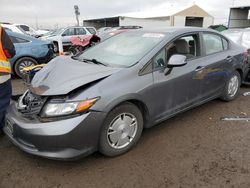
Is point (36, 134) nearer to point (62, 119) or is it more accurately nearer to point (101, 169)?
point (62, 119)

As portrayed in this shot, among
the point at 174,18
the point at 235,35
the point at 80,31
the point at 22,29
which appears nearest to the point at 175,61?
the point at 235,35

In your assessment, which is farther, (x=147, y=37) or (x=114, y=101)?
(x=147, y=37)

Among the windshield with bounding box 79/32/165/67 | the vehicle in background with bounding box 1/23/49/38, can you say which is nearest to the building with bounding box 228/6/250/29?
the vehicle in background with bounding box 1/23/49/38

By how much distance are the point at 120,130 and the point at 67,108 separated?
2.42 ft

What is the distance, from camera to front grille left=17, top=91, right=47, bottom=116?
278 centimetres

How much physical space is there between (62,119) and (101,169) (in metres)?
0.77

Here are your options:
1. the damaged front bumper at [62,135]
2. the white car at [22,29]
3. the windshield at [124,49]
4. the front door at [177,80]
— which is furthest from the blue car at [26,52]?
the front door at [177,80]

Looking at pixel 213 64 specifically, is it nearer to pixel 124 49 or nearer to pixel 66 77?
pixel 124 49

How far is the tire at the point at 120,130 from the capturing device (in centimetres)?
287

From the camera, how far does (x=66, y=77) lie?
2990 mm

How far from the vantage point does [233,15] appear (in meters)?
23.1

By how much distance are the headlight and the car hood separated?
146mm

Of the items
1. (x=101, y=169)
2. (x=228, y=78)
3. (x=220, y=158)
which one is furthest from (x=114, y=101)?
(x=228, y=78)

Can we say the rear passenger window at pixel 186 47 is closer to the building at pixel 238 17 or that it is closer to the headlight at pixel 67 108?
the headlight at pixel 67 108
